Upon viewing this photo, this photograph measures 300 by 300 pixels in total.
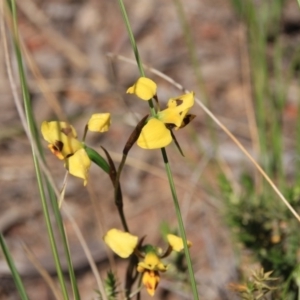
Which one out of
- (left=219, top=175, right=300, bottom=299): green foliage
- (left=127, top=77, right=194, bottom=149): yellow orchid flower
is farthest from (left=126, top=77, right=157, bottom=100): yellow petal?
(left=219, top=175, right=300, bottom=299): green foliage

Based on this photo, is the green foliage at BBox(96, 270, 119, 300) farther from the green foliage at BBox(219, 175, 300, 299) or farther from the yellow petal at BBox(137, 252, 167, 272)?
the green foliage at BBox(219, 175, 300, 299)

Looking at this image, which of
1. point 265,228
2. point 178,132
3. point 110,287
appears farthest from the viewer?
point 178,132

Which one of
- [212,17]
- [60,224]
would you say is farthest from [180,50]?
[60,224]

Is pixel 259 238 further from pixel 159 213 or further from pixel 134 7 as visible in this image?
pixel 134 7

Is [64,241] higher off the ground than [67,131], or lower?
lower

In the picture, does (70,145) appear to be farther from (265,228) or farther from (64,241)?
(265,228)

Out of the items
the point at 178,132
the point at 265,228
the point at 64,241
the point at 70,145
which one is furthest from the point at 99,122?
the point at 178,132
